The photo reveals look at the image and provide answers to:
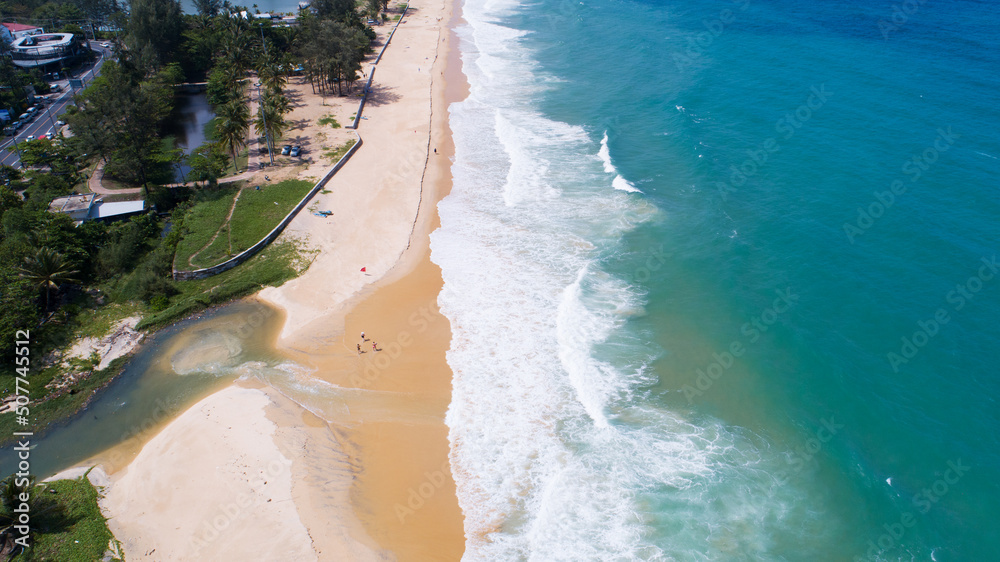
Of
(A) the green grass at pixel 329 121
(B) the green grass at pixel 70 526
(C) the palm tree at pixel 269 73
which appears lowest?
(B) the green grass at pixel 70 526

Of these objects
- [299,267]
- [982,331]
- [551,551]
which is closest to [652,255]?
[982,331]

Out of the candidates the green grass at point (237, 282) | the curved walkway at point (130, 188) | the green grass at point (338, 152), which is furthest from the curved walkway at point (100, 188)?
the green grass at point (338, 152)

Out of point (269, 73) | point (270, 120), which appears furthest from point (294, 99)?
point (270, 120)

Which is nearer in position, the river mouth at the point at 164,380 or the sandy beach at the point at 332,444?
the sandy beach at the point at 332,444

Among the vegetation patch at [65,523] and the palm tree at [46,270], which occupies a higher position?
the palm tree at [46,270]

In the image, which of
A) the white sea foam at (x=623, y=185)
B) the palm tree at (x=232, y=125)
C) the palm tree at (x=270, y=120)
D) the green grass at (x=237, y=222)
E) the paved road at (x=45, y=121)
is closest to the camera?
the green grass at (x=237, y=222)

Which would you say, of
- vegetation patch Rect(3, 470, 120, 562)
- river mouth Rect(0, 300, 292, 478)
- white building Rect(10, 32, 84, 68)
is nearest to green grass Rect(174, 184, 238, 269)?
river mouth Rect(0, 300, 292, 478)

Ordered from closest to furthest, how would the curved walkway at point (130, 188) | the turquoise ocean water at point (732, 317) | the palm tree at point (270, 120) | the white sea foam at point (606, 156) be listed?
the turquoise ocean water at point (732, 317) → the curved walkway at point (130, 188) → the white sea foam at point (606, 156) → the palm tree at point (270, 120)

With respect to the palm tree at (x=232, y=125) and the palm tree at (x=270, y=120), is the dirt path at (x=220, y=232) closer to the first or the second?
the palm tree at (x=232, y=125)
